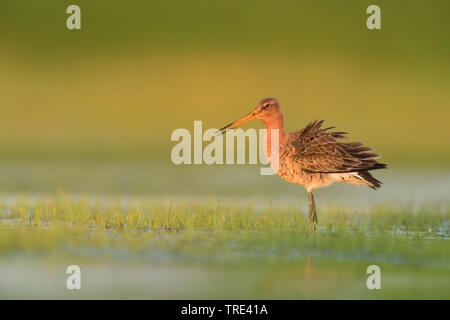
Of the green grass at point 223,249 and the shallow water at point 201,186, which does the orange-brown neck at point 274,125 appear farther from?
the green grass at point 223,249

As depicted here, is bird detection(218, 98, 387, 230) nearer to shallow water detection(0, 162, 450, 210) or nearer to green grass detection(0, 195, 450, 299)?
green grass detection(0, 195, 450, 299)

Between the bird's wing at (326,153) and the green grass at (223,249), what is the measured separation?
33.9 inches

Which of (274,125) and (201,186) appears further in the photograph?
(201,186)

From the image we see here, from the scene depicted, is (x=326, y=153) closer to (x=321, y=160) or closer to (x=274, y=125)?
(x=321, y=160)

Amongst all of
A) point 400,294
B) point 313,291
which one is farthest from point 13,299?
point 400,294

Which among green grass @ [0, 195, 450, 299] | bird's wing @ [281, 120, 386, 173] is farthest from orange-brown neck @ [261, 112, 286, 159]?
green grass @ [0, 195, 450, 299]

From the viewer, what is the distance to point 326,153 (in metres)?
12.7

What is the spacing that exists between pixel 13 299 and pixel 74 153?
41.5ft

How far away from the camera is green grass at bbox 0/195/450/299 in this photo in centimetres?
870

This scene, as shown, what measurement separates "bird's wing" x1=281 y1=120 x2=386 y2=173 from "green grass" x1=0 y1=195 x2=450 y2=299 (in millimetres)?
862

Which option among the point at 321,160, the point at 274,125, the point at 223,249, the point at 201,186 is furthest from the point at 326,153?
the point at 201,186

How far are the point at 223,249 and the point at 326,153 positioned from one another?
3.14 metres

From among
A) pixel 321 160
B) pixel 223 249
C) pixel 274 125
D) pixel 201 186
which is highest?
pixel 274 125

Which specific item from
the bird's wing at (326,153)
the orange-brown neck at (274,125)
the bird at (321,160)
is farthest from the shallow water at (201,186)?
the orange-brown neck at (274,125)
